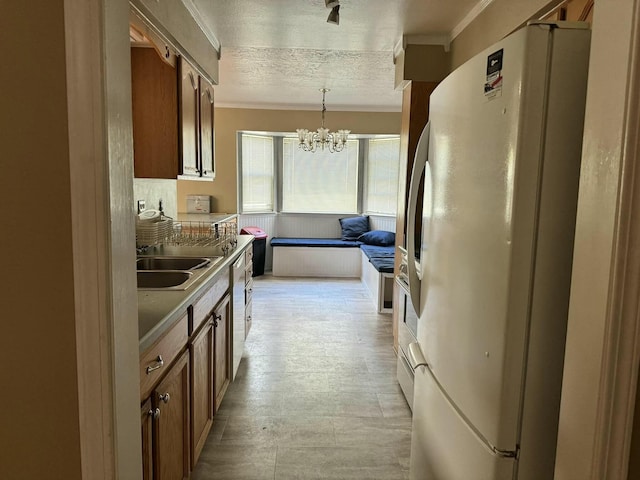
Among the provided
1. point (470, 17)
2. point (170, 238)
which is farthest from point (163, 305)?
point (470, 17)

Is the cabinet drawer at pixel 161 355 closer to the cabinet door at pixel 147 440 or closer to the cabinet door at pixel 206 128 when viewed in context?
the cabinet door at pixel 147 440

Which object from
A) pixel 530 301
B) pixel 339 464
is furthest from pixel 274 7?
pixel 339 464

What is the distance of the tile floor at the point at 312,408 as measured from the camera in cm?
215

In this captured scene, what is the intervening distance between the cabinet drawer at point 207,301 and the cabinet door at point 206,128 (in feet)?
3.02

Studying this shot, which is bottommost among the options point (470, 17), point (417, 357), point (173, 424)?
point (173, 424)

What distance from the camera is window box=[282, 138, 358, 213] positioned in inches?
278

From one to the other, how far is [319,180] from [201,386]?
539 cm

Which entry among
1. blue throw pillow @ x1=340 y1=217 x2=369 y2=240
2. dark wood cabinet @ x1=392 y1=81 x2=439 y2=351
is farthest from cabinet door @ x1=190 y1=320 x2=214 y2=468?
blue throw pillow @ x1=340 y1=217 x2=369 y2=240

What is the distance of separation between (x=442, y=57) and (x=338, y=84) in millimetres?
1975

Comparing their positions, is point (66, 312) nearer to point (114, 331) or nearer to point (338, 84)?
point (114, 331)

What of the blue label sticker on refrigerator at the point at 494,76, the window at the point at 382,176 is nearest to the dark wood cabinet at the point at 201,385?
the blue label sticker on refrigerator at the point at 494,76

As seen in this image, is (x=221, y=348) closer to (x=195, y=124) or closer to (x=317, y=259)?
(x=195, y=124)

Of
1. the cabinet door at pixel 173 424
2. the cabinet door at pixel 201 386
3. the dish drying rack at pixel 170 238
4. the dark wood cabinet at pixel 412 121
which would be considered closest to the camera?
the cabinet door at pixel 173 424

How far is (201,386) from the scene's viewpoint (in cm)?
204
